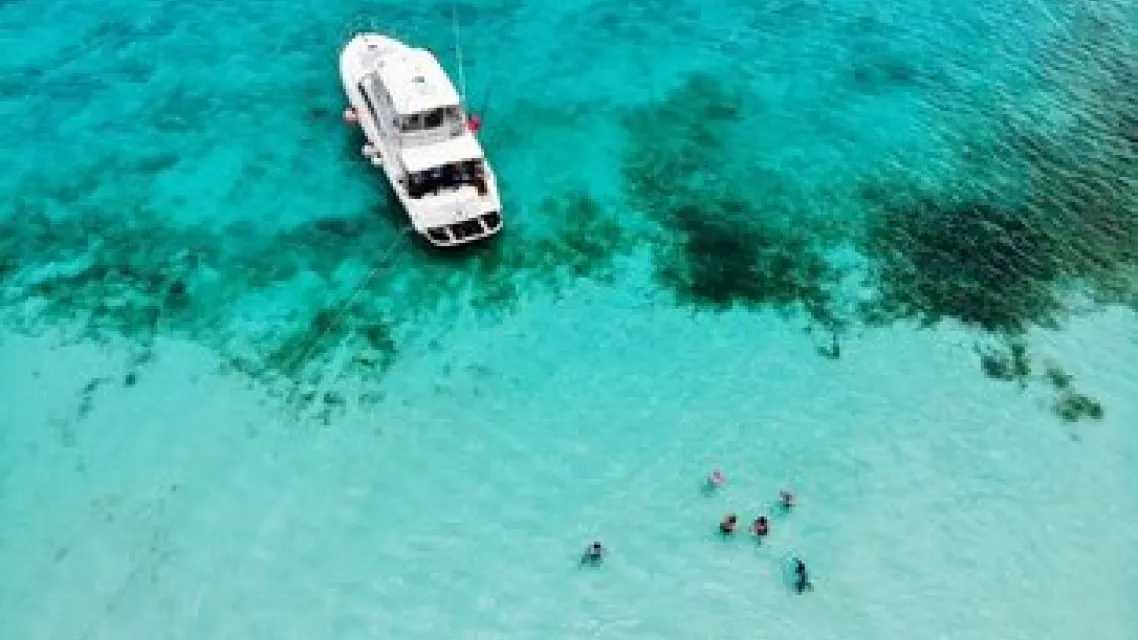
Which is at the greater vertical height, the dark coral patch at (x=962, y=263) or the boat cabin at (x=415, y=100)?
the boat cabin at (x=415, y=100)

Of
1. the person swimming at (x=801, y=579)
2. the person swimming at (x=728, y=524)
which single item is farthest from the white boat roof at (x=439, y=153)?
the person swimming at (x=801, y=579)

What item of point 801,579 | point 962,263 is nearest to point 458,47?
point 962,263

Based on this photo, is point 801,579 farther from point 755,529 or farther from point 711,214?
point 711,214

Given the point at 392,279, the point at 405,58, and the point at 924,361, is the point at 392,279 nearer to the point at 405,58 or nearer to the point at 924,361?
the point at 405,58

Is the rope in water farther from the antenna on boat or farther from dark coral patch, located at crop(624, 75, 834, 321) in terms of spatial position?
dark coral patch, located at crop(624, 75, 834, 321)

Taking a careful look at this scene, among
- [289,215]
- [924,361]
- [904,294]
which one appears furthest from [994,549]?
[289,215]

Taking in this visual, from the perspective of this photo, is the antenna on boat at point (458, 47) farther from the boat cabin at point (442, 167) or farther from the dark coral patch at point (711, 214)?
the dark coral patch at point (711, 214)
